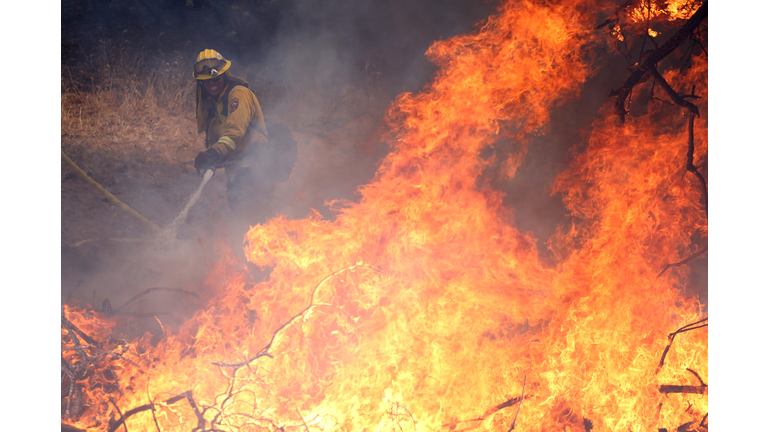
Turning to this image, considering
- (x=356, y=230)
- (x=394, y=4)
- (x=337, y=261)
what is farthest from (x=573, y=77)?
(x=337, y=261)

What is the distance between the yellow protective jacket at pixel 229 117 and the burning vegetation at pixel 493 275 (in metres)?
0.69

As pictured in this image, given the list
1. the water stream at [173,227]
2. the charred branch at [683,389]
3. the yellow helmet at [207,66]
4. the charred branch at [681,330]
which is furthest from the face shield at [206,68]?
the charred branch at [683,389]

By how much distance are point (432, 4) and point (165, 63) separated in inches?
87.8

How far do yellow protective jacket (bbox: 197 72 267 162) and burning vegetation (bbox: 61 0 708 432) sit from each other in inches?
27.1

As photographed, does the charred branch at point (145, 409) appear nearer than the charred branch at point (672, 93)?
Yes

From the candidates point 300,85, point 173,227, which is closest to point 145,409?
point 173,227

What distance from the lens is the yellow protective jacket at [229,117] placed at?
2.70m

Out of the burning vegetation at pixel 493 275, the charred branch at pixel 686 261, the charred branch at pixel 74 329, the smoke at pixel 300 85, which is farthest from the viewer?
the charred branch at pixel 686 261

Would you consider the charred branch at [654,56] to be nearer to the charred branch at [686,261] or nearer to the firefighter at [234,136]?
the charred branch at [686,261]

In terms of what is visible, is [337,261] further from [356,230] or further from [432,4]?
[432,4]

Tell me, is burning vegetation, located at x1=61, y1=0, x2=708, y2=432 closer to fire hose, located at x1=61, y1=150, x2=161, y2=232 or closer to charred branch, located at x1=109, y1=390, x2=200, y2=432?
charred branch, located at x1=109, y1=390, x2=200, y2=432

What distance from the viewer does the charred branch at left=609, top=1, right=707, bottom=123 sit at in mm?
2727

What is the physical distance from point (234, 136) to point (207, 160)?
29 cm

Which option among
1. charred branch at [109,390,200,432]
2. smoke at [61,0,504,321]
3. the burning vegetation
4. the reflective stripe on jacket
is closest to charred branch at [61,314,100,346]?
smoke at [61,0,504,321]
